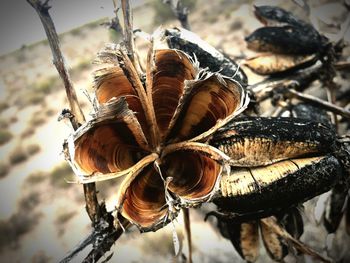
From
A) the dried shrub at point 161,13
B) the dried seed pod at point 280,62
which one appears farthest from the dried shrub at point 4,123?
the dried seed pod at point 280,62

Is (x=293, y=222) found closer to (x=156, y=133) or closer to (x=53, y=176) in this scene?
(x=156, y=133)

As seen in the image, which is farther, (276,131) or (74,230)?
(74,230)

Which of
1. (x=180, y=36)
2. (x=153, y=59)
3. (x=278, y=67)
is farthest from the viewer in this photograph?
(x=278, y=67)

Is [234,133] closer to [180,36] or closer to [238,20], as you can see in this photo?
[180,36]

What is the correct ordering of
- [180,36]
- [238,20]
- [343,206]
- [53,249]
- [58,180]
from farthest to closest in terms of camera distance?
[238,20]
[58,180]
[53,249]
[343,206]
[180,36]

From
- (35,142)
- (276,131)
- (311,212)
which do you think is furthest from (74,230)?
(276,131)

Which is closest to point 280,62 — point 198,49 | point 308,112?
point 308,112
